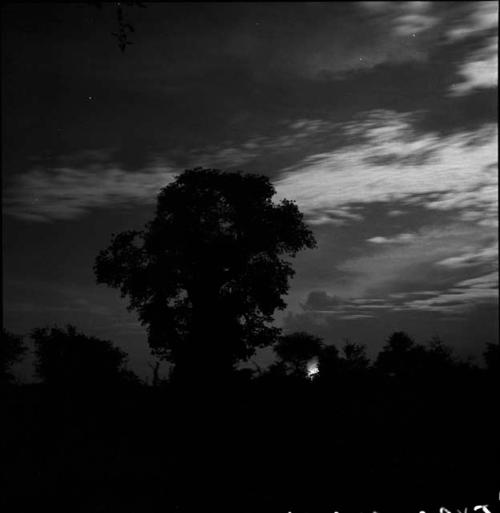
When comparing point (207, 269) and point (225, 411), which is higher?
point (207, 269)

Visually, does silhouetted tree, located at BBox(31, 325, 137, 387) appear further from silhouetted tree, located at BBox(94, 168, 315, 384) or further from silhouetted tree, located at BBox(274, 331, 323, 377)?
silhouetted tree, located at BBox(274, 331, 323, 377)

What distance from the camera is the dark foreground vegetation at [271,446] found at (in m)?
15.0

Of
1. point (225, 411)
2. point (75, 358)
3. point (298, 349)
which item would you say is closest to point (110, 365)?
point (75, 358)

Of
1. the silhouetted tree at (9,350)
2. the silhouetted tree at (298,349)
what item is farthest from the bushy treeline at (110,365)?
the silhouetted tree at (298,349)

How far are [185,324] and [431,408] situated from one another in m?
17.9

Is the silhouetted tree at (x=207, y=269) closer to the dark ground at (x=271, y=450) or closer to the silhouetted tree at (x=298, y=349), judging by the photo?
the dark ground at (x=271, y=450)

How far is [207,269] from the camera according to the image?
3388 cm

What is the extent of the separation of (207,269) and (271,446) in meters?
16.7

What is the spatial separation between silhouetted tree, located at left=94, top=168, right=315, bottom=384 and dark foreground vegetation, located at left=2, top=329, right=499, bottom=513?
546 cm

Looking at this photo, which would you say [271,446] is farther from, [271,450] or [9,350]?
[9,350]

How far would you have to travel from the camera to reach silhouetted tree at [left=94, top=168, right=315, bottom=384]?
33.5m

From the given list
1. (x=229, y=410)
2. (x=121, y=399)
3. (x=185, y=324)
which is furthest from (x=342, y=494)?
(x=185, y=324)

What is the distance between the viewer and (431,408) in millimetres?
20484

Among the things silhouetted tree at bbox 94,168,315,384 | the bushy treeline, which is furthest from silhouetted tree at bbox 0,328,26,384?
silhouetted tree at bbox 94,168,315,384
